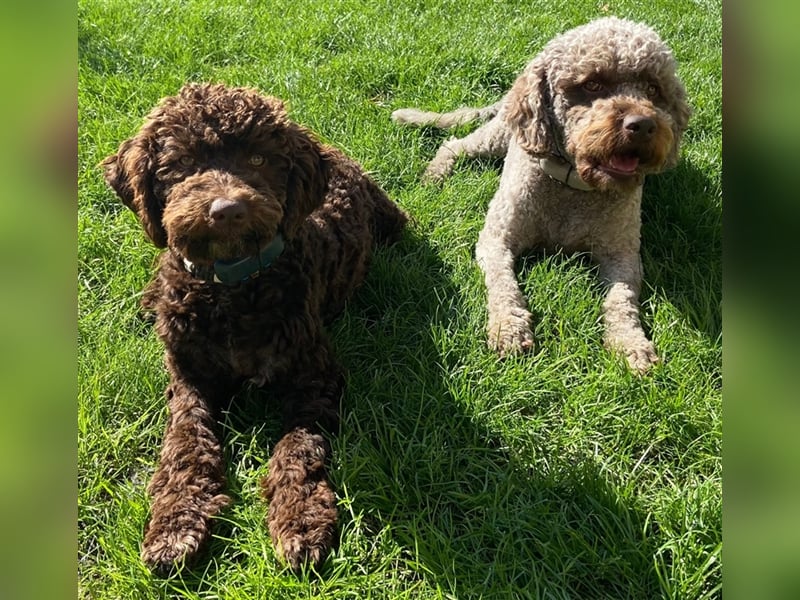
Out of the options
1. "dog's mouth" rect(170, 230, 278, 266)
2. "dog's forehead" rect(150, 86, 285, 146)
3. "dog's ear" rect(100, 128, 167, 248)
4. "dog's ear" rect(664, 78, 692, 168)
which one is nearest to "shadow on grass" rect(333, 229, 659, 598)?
"dog's mouth" rect(170, 230, 278, 266)

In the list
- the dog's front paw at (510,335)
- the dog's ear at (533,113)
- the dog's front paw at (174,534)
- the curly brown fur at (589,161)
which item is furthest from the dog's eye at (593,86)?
the dog's front paw at (174,534)

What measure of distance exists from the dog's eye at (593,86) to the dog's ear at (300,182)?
1.54 metres

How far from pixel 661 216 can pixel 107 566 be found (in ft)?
11.6

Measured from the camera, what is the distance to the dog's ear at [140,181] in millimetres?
2564

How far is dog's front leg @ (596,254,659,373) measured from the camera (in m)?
3.14

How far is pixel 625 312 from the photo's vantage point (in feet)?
10.9

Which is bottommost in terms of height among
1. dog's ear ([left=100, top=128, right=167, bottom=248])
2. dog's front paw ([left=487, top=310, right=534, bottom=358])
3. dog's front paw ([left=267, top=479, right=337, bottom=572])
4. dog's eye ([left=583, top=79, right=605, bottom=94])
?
dog's front paw ([left=267, top=479, right=337, bottom=572])

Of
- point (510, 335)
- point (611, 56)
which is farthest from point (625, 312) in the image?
point (611, 56)

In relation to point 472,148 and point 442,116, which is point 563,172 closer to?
point 472,148

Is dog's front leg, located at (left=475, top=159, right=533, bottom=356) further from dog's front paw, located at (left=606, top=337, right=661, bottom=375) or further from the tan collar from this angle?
dog's front paw, located at (left=606, top=337, right=661, bottom=375)

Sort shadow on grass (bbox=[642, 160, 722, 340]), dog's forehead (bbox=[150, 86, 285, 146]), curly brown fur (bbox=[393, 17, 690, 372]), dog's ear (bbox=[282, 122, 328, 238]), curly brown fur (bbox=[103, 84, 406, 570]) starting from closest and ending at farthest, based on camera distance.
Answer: curly brown fur (bbox=[103, 84, 406, 570]) → dog's forehead (bbox=[150, 86, 285, 146]) → dog's ear (bbox=[282, 122, 328, 238]) → curly brown fur (bbox=[393, 17, 690, 372]) → shadow on grass (bbox=[642, 160, 722, 340])

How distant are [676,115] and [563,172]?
27.0 inches

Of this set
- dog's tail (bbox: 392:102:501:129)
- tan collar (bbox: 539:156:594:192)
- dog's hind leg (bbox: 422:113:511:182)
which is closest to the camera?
tan collar (bbox: 539:156:594:192)
